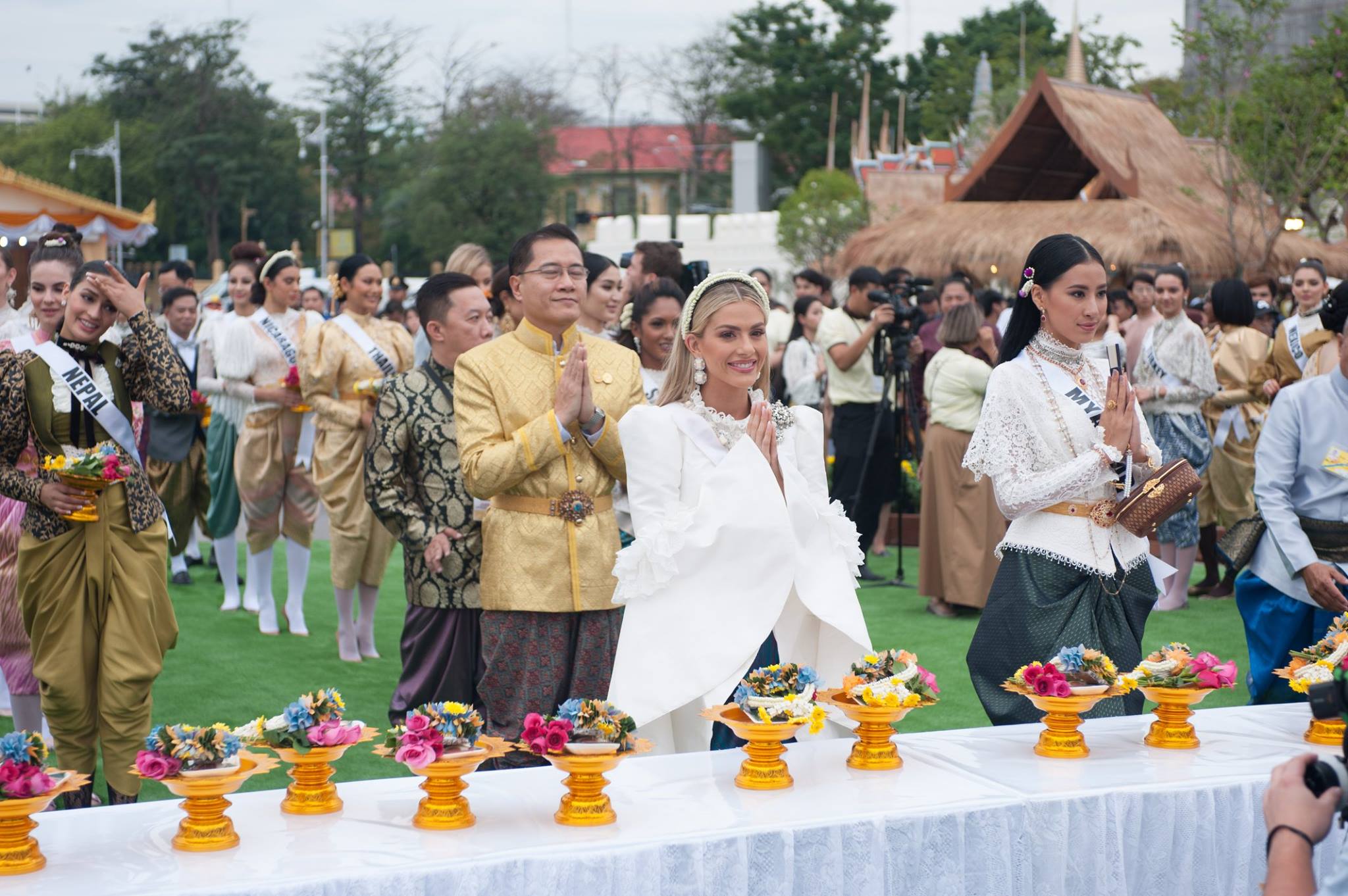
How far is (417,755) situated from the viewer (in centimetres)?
251

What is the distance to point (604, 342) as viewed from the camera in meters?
4.24

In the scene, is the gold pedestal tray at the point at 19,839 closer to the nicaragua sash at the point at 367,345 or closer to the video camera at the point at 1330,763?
the video camera at the point at 1330,763

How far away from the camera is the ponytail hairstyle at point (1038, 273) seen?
3.68 m

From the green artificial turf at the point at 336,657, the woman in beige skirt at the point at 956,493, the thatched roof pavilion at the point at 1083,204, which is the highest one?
the thatched roof pavilion at the point at 1083,204

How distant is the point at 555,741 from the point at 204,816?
23.5 inches

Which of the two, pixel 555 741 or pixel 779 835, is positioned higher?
pixel 555 741

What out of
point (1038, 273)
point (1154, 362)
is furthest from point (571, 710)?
point (1154, 362)

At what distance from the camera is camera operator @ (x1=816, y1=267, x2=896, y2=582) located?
9.16 meters

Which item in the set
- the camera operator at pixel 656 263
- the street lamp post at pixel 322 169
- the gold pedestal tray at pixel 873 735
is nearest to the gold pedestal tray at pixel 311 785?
the gold pedestal tray at pixel 873 735

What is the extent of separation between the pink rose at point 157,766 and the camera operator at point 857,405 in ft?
22.4

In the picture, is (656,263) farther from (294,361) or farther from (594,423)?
(594,423)

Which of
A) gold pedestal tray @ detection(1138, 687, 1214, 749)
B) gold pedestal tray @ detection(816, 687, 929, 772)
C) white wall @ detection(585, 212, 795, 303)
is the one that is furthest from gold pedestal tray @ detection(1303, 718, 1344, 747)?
white wall @ detection(585, 212, 795, 303)

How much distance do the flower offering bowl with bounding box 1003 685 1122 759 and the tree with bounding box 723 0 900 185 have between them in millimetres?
45945

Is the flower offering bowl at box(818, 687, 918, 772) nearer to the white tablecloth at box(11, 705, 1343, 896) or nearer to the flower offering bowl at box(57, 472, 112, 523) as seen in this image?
the white tablecloth at box(11, 705, 1343, 896)
